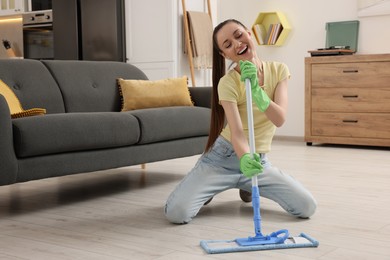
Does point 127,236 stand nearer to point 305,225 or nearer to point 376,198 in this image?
point 305,225

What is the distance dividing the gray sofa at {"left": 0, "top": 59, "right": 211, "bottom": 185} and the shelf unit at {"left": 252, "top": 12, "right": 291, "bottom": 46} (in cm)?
228

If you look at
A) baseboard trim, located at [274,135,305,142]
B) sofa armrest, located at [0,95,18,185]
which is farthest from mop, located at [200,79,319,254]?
baseboard trim, located at [274,135,305,142]

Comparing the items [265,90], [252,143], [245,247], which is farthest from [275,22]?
[245,247]

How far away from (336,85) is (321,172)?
64.0 inches

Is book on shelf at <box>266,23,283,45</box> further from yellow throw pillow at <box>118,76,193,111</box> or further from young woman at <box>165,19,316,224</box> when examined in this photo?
young woman at <box>165,19,316,224</box>

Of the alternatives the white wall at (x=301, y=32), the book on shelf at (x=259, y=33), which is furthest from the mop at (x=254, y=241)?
the book on shelf at (x=259, y=33)

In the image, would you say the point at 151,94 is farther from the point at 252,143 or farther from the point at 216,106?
the point at 252,143

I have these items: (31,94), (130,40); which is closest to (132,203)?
(31,94)

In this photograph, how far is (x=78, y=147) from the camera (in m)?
2.80

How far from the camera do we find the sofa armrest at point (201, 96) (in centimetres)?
381

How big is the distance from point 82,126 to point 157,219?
614mm

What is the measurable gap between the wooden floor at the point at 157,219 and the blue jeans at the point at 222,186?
6 cm

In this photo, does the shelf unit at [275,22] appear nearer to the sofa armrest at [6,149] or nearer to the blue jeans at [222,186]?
the blue jeans at [222,186]

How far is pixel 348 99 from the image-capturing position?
205 inches
